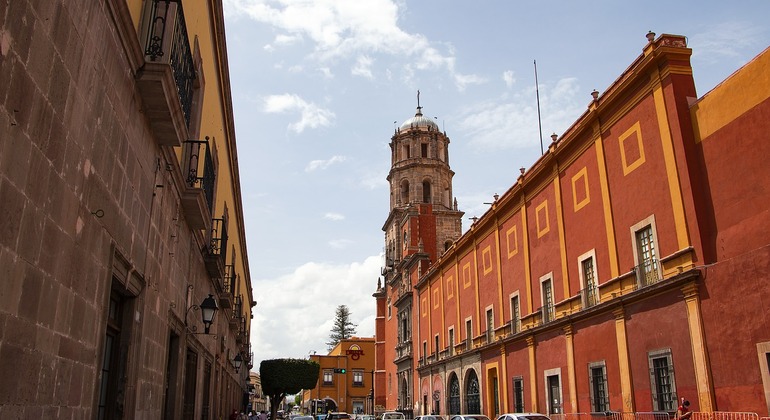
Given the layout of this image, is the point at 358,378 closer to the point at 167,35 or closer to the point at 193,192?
the point at 193,192

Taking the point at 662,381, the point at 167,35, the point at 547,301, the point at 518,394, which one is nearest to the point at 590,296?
the point at 547,301

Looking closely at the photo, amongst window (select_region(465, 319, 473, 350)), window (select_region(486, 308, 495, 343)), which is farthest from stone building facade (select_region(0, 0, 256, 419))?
window (select_region(465, 319, 473, 350))

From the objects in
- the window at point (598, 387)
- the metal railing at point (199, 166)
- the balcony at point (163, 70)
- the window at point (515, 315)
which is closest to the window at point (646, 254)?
the window at point (598, 387)

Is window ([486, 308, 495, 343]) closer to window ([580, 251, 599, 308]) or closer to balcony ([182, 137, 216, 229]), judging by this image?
window ([580, 251, 599, 308])

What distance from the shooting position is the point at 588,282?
18.2m

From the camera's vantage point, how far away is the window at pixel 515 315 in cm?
2356

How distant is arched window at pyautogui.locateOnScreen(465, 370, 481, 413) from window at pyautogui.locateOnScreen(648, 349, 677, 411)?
45.1 ft

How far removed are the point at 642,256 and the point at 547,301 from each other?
6.37 m

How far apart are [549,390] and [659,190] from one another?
8864 mm

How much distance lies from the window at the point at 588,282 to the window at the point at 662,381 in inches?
130

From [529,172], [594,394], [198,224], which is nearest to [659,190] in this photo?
[594,394]

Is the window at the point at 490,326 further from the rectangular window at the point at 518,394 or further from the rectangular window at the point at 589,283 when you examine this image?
the rectangular window at the point at 589,283

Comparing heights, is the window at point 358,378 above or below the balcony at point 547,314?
below

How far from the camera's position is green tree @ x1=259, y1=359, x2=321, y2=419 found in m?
45.3
